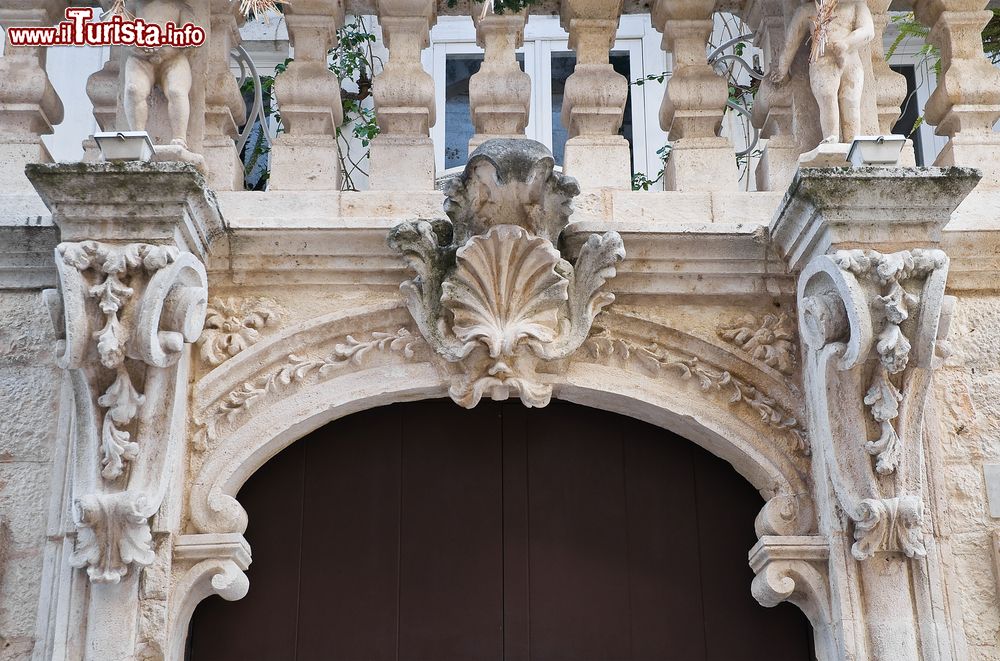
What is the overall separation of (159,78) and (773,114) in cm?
188

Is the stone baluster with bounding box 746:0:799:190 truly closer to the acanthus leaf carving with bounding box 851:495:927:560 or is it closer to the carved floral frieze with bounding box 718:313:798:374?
the carved floral frieze with bounding box 718:313:798:374

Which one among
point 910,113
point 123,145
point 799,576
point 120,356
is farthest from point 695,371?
point 910,113

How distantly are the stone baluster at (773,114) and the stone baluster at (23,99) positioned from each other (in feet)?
7.25

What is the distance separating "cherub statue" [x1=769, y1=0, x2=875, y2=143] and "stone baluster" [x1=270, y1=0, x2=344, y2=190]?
1444 mm

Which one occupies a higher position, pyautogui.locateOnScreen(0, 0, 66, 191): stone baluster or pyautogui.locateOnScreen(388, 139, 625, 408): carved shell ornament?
pyautogui.locateOnScreen(0, 0, 66, 191): stone baluster

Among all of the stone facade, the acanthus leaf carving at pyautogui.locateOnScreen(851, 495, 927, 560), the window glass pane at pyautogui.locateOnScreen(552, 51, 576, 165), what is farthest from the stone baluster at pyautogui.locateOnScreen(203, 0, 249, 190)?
the window glass pane at pyautogui.locateOnScreen(552, 51, 576, 165)

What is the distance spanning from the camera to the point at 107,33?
11.9 feet

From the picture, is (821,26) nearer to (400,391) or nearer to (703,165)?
(703,165)

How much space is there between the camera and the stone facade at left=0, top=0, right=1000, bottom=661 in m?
3.25

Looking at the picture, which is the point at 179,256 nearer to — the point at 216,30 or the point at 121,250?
the point at 121,250

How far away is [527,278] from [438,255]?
262 mm

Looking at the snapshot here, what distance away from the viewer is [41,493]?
345cm

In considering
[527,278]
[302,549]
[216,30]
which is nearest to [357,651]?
[302,549]

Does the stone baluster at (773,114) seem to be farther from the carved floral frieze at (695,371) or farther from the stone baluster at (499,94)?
the stone baluster at (499,94)
